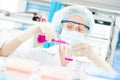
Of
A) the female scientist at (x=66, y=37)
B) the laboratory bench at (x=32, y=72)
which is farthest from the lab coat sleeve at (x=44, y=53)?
the laboratory bench at (x=32, y=72)

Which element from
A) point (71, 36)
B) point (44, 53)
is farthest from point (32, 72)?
point (44, 53)

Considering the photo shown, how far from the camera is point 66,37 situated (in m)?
1.08

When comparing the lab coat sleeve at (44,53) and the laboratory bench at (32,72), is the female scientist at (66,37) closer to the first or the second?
the lab coat sleeve at (44,53)

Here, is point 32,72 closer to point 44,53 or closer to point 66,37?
point 66,37

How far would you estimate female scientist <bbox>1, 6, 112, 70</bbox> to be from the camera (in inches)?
42.5

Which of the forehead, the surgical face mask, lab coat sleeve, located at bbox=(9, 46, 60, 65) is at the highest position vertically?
the forehead

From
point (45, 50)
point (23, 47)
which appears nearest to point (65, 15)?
point (45, 50)

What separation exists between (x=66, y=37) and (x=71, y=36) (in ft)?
0.11

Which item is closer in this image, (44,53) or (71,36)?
(71,36)

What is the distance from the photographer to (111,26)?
1.97m

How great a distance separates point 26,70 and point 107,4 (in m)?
0.45

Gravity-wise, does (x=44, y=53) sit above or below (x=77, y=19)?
below

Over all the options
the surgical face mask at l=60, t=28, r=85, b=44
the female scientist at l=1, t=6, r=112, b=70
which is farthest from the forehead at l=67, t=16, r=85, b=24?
the surgical face mask at l=60, t=28, r=85, b=44

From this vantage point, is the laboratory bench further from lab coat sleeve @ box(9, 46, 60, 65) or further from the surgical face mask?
lab coat sleeve @ box(9, 46, 60, 65)
